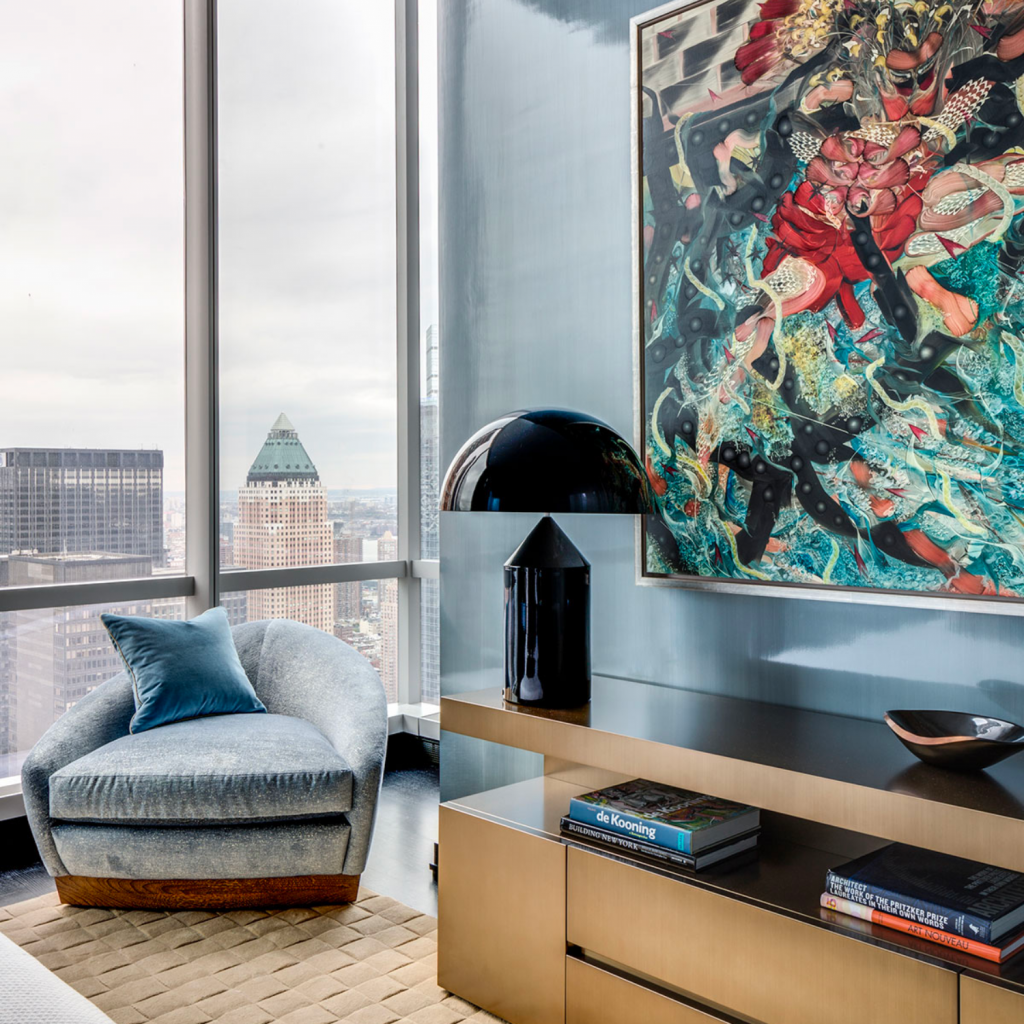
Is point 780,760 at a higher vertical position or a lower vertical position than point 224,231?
lower

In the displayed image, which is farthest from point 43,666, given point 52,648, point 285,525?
point 285,525

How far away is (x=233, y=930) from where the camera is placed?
2.35m

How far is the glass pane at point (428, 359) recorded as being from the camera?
400cm

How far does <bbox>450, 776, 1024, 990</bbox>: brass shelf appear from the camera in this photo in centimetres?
133

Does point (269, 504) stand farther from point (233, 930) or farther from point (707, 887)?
point (707, 887)

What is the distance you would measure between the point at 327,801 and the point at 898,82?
2.10m

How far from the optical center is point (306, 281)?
3.78 m

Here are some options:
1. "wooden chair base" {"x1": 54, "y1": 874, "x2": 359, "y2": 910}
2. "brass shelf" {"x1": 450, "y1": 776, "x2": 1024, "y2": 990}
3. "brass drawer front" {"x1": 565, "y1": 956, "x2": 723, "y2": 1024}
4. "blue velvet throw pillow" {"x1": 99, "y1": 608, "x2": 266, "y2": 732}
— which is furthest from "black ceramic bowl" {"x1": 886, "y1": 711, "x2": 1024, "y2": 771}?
"blue velvet throw pillow" {"x1": 99, "y1": 608, "x2": 266, "y2": 732}

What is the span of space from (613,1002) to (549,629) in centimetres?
74

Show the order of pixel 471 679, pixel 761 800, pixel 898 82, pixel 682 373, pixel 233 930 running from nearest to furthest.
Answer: pixel 761 800 → pixel 898 82 → pixel 682 373 → pixel 233 930 → pixel 471 679

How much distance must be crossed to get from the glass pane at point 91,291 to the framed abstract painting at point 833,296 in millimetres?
1985

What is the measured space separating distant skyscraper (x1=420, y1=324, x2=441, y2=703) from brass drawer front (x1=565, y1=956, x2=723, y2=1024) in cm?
229

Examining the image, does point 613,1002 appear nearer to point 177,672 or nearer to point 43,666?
point 177,672

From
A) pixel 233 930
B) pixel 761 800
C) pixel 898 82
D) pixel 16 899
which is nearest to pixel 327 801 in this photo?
pixel 233 930
